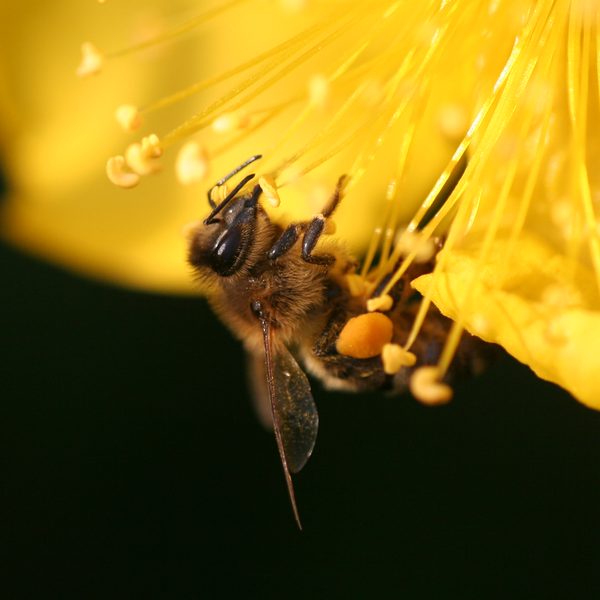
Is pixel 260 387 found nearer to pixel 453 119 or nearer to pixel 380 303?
pixel 380 303

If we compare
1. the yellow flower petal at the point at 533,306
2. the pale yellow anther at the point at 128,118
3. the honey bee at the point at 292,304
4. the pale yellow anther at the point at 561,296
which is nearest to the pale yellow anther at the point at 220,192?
the honey bee at the point at 292,304

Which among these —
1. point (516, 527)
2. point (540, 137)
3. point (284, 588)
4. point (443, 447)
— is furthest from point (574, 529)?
point (540, 137)

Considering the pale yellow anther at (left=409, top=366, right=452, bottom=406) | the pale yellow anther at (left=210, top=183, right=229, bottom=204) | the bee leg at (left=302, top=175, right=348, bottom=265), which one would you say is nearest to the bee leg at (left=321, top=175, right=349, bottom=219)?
the bee leg at (left=302, top=175, right=348, bottom=265)

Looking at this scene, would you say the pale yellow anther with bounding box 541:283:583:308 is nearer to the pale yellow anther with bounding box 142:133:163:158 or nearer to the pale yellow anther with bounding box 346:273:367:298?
the pale yellow anther with bounding box 346:273:367:298

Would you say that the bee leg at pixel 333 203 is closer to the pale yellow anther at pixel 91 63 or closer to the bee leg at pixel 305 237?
the bee leg at pixel 305 237

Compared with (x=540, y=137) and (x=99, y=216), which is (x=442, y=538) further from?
(x=540, y=137)

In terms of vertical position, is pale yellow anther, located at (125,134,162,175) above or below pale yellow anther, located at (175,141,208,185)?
above
